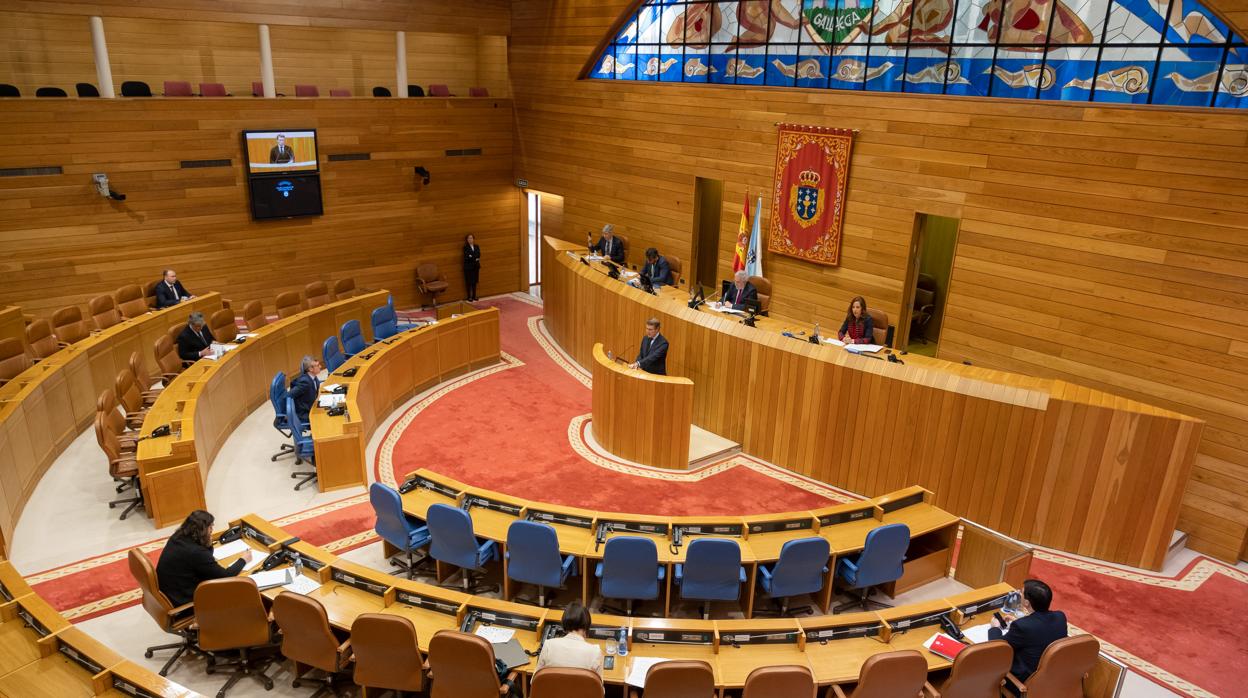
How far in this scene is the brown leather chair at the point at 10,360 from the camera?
925cm

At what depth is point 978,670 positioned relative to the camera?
5.05 m

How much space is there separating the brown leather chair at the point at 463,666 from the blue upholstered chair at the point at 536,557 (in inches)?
53.7

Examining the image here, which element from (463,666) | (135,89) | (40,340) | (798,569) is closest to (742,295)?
(798,569)

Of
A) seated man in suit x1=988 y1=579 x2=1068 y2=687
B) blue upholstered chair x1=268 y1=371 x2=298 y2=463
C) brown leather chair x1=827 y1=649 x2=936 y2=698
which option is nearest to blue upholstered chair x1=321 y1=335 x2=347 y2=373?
blue upholstered chair x1=268 y1=371 x2=298 y2=463

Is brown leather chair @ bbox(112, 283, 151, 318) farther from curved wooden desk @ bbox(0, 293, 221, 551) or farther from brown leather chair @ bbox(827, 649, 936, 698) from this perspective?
brown leather chair @ bbox(827, 649, 936, 698)

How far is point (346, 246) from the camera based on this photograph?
50.3 feet

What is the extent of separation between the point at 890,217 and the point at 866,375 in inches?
122

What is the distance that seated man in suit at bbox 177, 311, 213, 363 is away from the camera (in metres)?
10.2

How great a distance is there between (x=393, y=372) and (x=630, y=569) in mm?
5651

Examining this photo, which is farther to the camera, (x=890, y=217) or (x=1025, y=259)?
(x=890, y=217)

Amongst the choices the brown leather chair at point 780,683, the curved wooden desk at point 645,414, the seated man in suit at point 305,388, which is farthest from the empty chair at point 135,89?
the brown leather chair at point 780,683

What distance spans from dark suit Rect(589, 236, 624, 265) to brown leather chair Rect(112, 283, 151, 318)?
6.75 metres

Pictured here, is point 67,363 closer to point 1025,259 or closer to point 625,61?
point 625,61

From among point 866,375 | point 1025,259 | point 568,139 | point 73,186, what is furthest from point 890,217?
point 73,186
